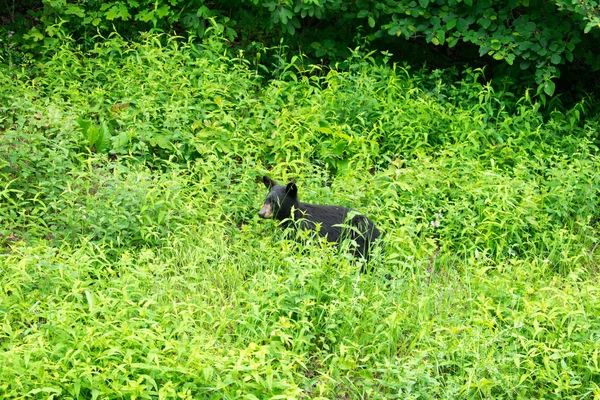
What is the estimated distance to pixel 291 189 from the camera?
6000 millimetres

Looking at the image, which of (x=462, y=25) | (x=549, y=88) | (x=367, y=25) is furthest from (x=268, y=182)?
(x=367, y=25)

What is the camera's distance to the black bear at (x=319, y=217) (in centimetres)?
598

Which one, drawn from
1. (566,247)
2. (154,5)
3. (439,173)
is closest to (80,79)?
(154,5)

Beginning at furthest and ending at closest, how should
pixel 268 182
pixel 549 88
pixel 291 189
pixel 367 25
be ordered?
1. pixel 367 25
2. pixel 549 88
3. pixel 268 182
4. pixel 291 189

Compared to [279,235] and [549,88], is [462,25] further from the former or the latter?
[279,235]

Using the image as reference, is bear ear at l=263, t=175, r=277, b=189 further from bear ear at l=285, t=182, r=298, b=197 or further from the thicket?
the thicket

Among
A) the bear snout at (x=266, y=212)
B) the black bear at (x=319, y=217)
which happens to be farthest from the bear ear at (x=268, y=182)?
the bear snout at (x=266, y=212)

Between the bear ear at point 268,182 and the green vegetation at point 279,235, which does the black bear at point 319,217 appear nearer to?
the bear ear at point 268,182

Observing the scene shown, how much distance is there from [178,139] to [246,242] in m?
1.65

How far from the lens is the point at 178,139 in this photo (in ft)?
24.1

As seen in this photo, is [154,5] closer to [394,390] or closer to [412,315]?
[412,315]

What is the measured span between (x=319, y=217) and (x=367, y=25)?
13.9 feet

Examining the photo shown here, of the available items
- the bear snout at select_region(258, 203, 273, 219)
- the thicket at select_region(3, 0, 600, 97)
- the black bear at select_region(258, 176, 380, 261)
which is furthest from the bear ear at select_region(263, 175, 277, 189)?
the thicket at select_region(3, 0, 600, 97)

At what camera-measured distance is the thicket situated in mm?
8359
